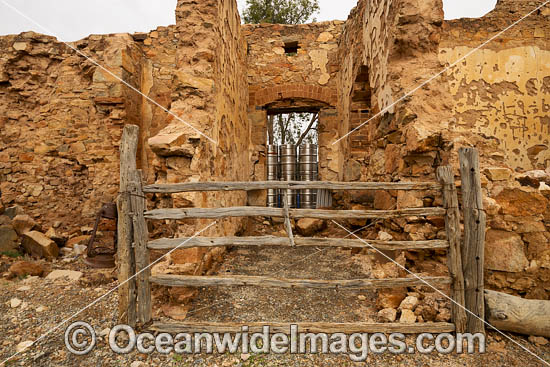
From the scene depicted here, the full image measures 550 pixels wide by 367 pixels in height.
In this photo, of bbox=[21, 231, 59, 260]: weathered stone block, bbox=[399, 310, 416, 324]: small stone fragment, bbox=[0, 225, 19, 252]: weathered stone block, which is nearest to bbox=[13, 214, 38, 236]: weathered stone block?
bbox=[0, 225, 19, 252]: weathered stone block

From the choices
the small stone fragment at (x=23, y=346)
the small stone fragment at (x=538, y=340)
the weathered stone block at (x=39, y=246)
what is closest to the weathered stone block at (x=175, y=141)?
the small stone fragment at (x=23, y=346)

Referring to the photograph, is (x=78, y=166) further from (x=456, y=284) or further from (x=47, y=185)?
(x=456, y=284)

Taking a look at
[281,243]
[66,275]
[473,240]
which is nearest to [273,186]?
[281,243]

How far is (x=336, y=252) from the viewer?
3.96 metres

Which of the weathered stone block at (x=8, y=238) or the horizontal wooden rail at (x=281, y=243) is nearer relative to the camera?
the horizontal wooden rail at (x=281, y=243)

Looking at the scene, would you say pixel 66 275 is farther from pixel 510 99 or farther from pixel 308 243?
pixel 510 99

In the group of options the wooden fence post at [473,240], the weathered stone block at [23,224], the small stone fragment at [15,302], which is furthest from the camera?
the weathered stone block at [23,224]

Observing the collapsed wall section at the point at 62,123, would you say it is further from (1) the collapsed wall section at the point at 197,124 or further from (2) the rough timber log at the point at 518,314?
(2) the rough timber log at the point at 518,314

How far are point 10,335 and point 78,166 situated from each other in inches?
131

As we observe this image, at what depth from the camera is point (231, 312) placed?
2266mm

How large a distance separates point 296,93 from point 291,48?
1.19 metres

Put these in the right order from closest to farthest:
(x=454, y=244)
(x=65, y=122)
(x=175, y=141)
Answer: (x=454, y=244) < (x=175, y=141) < (x=65, y=122)

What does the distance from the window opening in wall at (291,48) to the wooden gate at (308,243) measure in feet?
15.1

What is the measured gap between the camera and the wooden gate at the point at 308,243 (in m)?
1.96
